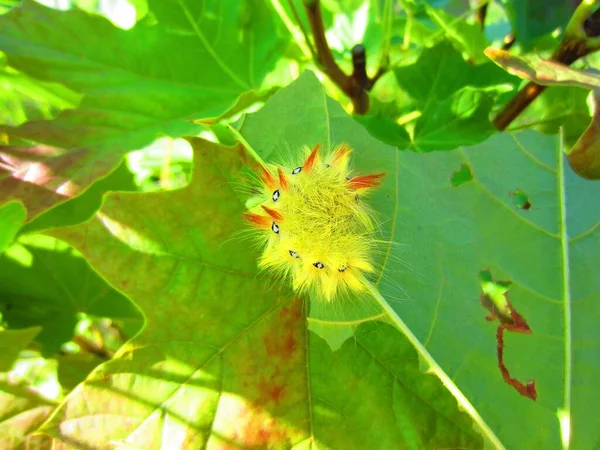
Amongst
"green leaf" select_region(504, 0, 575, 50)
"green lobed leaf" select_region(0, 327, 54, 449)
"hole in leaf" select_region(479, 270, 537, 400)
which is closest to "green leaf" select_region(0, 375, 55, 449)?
"green lobed leaf" select_region(0, 327, 54, 449)

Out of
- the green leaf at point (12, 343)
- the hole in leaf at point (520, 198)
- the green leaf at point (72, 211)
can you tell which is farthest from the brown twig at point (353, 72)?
the green leaf at point (12, 343)

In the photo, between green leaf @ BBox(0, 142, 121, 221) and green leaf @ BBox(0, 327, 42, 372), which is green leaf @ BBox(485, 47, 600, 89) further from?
green leaf @ BBox(0, 327, 42, 372)

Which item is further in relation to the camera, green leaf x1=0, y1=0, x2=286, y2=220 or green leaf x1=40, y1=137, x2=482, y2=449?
green leaf x1=0, y1=0, x2=286, y2=220

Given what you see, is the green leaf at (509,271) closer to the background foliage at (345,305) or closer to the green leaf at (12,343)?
the background foliage at (345,305)

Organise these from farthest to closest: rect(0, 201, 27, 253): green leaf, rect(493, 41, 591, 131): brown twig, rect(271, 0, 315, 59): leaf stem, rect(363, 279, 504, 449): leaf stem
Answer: rect(271, 0, 315, 59): leaf stem, rect(493, 41, 591, 131): brown twig, rect(0, 201, 27, 253): green leaf, rect(363, 279, 504, 449): leaf stem

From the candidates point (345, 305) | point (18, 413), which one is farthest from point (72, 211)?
point (345, 305)

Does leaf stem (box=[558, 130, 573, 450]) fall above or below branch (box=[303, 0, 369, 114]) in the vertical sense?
below
